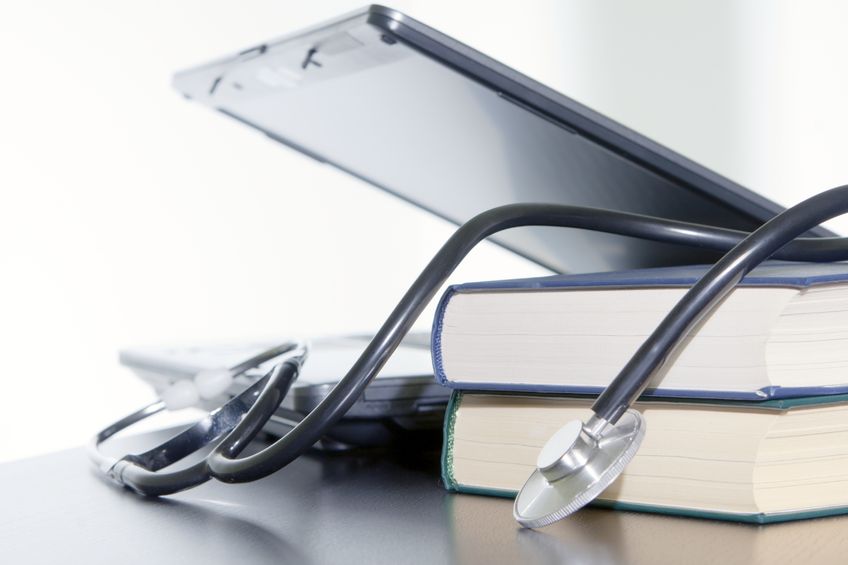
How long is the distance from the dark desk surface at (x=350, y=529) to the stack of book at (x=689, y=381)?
0.04ft

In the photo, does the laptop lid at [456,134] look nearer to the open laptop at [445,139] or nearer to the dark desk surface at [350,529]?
the open laptop at [445,139]

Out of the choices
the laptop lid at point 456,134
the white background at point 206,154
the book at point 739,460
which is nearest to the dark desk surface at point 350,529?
the book at point 739,460

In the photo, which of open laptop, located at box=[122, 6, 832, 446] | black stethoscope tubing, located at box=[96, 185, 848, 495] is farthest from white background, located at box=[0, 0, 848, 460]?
black stethoscope tubing, located at box=[96, 185, 848, 495]

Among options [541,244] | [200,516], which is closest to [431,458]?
[200,516]

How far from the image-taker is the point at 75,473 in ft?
1.58

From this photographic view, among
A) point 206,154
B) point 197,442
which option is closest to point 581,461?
point 197,442

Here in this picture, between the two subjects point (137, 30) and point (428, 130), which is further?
point (137, 30)

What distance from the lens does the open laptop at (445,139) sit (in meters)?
0.38

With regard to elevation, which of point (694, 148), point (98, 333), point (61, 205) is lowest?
point (98, 333)

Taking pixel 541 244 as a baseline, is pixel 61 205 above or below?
below

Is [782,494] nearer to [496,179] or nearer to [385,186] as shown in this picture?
[496,179]

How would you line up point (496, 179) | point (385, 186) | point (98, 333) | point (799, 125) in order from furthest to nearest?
point (98, 333) → point (799, 125) → point (385, 186) → point (496, 179)

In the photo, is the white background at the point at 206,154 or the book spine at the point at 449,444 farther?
the white background at the point at 206,154

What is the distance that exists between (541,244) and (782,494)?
0.37 metres
